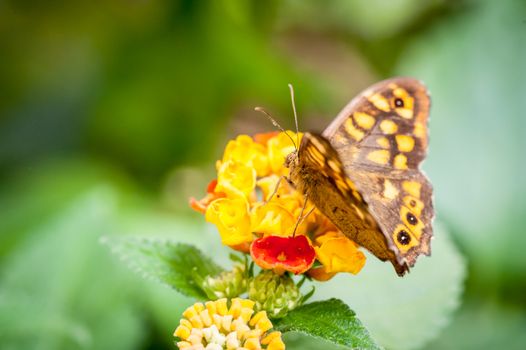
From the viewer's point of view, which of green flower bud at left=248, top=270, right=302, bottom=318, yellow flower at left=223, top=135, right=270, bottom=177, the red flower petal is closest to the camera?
the red flower petal

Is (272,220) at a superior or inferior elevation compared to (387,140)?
inferior

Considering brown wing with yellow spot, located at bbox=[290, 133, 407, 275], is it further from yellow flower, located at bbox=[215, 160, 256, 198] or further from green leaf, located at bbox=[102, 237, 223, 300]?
green leaf, located at bbox=[102, 237, 223, 300]

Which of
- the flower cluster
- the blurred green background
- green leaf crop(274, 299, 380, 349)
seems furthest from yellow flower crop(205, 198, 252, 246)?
the blurred green background

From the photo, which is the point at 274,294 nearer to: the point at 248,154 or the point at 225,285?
the point at 225,285

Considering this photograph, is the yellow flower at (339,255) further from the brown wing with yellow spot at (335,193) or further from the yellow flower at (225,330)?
the yellow flower at (225,330)

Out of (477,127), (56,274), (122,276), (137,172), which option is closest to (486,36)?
(477,127)

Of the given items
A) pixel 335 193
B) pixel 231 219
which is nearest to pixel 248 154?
pixel 231 219

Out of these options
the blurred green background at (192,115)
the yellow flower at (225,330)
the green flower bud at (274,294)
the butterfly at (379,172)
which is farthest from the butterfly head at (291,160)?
the blurred green background at (192,115)
